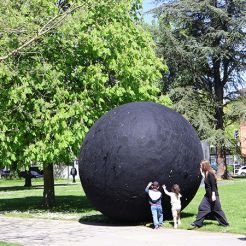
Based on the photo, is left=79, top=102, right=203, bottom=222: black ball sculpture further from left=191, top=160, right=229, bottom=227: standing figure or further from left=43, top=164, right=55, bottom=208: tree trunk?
left=43, top=164, right=55, bottom=208: tree trunk

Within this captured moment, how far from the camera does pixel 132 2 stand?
21125 millimetres

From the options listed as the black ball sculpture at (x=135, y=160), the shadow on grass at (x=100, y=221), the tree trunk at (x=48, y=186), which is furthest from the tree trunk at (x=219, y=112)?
the black ball sculpture at (x=135, y=160)

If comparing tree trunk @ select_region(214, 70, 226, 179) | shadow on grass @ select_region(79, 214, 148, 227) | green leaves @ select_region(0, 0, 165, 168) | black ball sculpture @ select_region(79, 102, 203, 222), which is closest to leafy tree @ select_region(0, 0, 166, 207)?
green leaves @ select_region(0, 0, 165, 168)

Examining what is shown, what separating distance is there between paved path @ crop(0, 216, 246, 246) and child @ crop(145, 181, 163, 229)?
1.04 feet

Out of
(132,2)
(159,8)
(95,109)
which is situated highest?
(159,8)

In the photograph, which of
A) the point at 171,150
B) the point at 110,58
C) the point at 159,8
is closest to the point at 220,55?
the point at 159,8

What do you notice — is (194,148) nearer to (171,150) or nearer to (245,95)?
(171,150)

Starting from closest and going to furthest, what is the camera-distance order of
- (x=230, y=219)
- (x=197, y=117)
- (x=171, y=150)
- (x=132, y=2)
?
(x=171, y=150)
(x=230, y=219)
(x=132, y=2)
(x=197, y=117)

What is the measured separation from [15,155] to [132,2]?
7.66 metres

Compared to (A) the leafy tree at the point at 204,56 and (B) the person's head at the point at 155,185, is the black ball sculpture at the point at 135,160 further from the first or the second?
(A) the leafy tree at the point at 204,56

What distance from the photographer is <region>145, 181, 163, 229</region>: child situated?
13141mm

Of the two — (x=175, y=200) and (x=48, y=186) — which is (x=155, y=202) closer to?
(x=175, y=200)

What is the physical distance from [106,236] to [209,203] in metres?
2.79

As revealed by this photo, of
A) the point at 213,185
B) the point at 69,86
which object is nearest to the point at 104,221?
the point at 213,185
